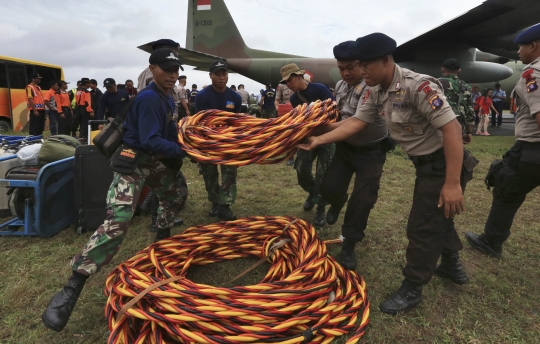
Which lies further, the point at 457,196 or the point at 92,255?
the point at 92,255

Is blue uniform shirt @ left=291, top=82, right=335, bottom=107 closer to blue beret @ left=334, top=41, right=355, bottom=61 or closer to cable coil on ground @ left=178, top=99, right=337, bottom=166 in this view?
blue beret @ left=334, top=41, right=355, bottom=61

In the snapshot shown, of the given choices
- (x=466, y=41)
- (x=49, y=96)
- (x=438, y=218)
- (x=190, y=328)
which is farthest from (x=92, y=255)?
(x=466, y=41)

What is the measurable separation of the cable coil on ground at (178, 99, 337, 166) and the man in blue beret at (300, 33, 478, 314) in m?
0.15

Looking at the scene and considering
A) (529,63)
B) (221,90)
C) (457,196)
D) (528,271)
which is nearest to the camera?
(457,196)

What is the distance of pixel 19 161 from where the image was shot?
3600 mm

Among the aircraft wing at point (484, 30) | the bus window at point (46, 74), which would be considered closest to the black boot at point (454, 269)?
the aircraft wing at point (484, 30)

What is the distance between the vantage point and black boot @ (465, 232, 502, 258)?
9.57ft

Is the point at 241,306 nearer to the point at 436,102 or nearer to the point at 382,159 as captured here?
the point at 436,102

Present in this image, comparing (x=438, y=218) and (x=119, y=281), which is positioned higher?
(x=438, y=218)

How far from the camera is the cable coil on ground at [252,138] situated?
216 cm

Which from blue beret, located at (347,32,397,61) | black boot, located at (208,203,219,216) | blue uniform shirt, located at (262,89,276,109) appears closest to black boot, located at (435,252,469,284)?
blue beret, located at (347,32,397,61)

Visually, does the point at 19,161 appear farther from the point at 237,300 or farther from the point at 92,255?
the point at 237,300

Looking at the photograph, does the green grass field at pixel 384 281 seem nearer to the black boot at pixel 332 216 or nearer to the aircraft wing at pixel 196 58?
the black boot at pixel 332 216

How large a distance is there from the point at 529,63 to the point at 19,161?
16.5 ft
